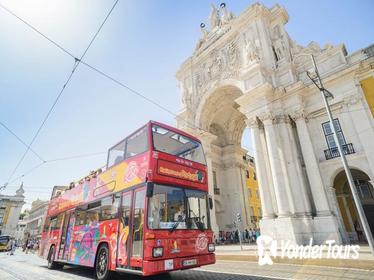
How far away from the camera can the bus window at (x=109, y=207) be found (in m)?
7.15

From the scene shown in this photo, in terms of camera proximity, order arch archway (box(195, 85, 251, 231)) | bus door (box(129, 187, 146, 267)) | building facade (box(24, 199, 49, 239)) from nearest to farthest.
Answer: bus door (box(129, 187, 146, 267)), arch archway (box(195, 85, 251, 231)), building facade (box(24, 199, 49, 239))

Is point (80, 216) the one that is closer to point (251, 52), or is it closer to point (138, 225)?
point (138, 225)

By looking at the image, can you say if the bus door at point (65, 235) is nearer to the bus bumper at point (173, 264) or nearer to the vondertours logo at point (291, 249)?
the bus bumper at point (173, 264)

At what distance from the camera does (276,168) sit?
15531mm

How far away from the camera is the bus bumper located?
5.27m

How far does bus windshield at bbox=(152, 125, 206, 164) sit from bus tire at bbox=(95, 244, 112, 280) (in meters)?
3.68

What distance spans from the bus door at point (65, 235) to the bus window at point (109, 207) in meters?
3.24

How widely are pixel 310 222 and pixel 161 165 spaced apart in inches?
471

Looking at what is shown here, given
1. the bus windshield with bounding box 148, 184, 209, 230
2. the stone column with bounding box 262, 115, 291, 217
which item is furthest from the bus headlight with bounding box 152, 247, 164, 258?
the stone column with bounding box 262, 115, 291, 217

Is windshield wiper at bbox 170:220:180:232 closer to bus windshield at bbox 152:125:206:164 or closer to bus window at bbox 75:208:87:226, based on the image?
bus windshield at bbox 152:125:206:164

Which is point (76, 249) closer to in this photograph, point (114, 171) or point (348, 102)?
point (114, 171)

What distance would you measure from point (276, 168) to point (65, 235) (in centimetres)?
1312

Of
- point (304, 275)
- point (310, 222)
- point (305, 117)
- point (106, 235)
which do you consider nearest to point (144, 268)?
point (106, 235)

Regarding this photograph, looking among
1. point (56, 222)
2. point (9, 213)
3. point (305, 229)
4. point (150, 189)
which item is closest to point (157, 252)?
point (150, 189)
